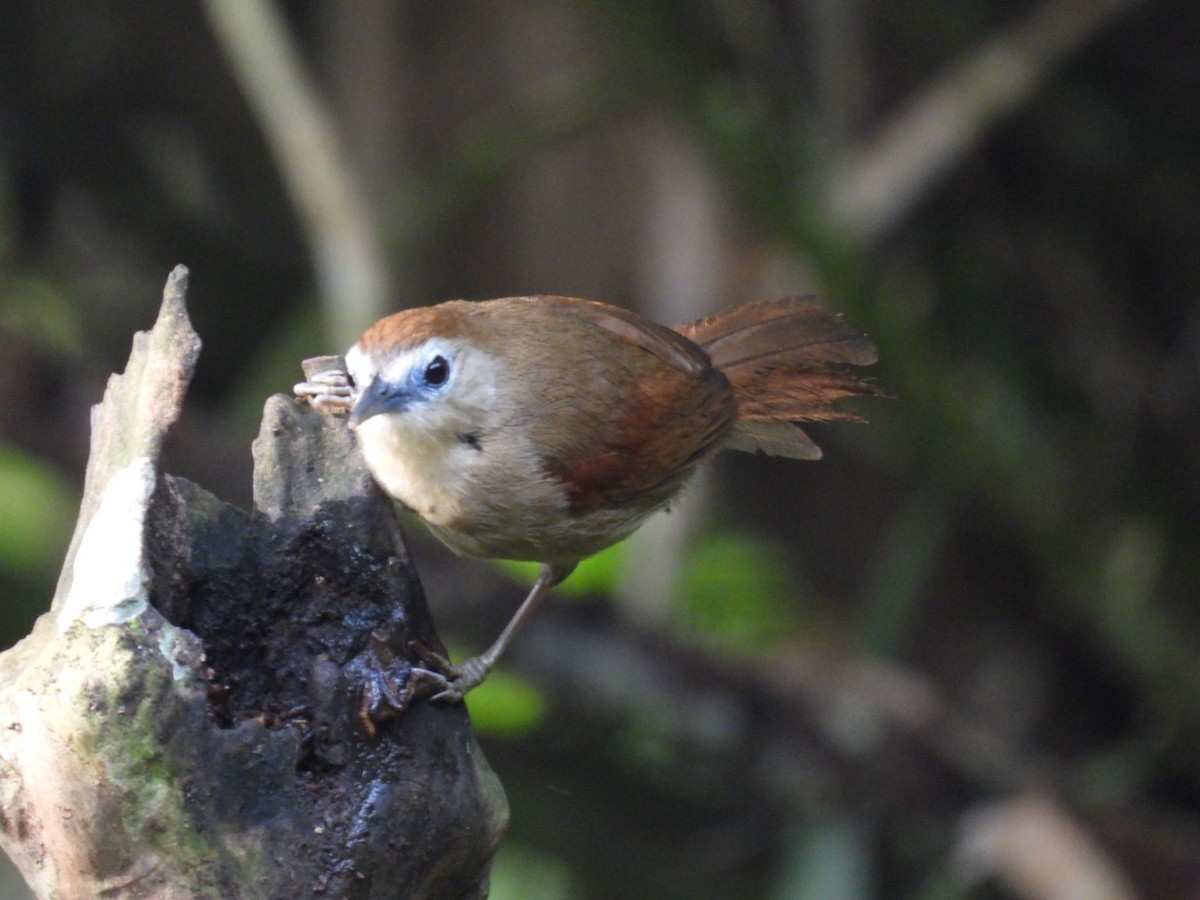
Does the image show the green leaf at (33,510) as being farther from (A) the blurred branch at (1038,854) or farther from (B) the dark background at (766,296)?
(A) the blurred branch at (1038,854)

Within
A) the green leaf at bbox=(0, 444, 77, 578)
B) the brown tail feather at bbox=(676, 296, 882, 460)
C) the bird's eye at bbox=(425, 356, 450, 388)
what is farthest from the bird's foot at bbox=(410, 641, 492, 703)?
the green leaf at bbox=(0, 444, 77, 578)

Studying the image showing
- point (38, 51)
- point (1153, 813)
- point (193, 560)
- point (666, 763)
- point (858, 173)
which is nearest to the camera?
point (193, 560)

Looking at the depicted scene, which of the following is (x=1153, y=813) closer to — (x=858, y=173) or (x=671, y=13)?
(x=858, y=173)

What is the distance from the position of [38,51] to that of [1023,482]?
15.2 ft

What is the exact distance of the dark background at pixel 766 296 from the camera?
4.49 m

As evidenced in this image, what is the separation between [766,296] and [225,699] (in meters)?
4.77

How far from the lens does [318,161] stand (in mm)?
Result: 5254

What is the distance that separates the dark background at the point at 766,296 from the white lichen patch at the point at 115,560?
2125 mm

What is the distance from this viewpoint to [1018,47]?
5.37 m

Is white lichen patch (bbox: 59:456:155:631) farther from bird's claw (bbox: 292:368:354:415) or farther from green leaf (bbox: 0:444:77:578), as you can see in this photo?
green leaf (bbox: 0:444:77:578)

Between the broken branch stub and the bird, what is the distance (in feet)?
1.31

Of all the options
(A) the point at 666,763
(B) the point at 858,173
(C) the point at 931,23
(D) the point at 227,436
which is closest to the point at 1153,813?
(A) the point at 666,763

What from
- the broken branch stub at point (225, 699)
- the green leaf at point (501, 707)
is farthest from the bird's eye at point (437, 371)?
the green leaf at point (501, 707)

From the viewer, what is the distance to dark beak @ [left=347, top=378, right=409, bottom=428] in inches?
78.4
